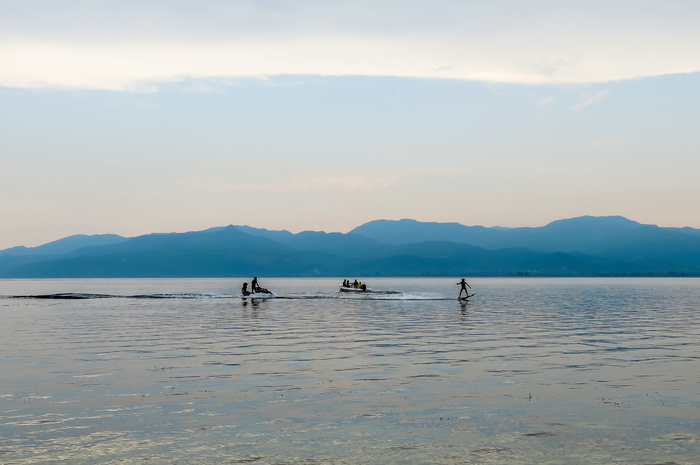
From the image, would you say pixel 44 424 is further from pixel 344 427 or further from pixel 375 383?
pixel 375 383

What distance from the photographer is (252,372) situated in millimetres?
31016

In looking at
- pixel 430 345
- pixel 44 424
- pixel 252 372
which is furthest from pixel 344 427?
pixel 430 345

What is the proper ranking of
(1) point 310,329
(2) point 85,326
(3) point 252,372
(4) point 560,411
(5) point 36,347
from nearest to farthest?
(4) point 560,411, (3) point 252,372, (5) point 36,347, (1) point 310,329, (2) point 85,326

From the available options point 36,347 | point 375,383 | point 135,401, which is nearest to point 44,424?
point 135,401

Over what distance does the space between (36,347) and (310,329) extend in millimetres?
20321

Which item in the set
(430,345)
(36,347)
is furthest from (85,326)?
(430,345)

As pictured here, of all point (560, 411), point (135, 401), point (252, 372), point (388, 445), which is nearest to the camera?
point (388, 445)

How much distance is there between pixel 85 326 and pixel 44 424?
4147cm

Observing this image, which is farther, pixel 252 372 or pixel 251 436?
pixel 252 372

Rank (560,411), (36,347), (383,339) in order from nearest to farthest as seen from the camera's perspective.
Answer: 1. (560,411)
2. (36,347)
3. (383,339)

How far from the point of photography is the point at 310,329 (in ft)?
181

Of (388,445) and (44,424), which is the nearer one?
(388,445)

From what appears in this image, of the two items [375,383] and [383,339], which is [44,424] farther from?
[383,339]

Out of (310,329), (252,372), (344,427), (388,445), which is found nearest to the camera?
(388,445)
